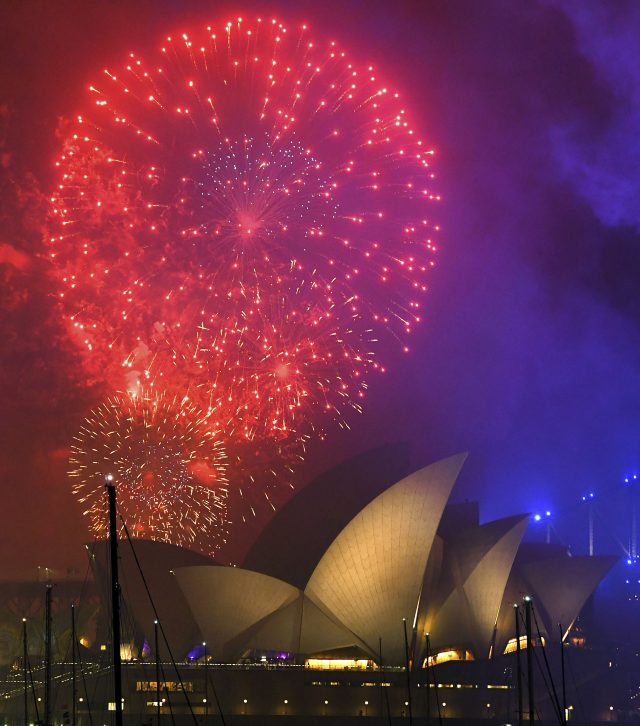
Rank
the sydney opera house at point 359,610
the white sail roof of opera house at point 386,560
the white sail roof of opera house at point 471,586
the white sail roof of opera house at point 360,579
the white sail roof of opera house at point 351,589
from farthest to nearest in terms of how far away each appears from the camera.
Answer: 1. the white sail roof of opera house at point 471,586
2. the sydney opera house at point 359,610
3. the white sail roof of opera house at point 360,579
4. the white sail roof of opera house at point 351,589
5. the white sail roof of opera house at point 386,560

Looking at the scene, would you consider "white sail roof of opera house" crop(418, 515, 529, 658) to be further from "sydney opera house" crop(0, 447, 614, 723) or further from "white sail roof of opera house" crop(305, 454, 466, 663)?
"white sail roof of opera house" crop(305, 454, 466, 663)

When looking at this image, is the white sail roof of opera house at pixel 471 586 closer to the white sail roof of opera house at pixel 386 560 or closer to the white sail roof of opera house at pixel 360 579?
the white sail roof of opera house at pixel 360 579

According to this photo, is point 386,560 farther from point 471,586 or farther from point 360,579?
point 471,586

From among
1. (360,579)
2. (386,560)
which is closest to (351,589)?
(360,579)

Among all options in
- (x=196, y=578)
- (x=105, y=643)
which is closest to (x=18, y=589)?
(x=105, y=643)

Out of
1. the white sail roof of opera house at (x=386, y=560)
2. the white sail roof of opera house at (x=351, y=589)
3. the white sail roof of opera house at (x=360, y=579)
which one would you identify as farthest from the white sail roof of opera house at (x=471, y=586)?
the white sail roof of opera house at (x=351, y=589)

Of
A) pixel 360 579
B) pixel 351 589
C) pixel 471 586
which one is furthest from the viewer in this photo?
pixel 471 586

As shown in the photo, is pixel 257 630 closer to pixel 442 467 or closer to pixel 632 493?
pixel 442 467

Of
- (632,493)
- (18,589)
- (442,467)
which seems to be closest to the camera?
(442,467)
